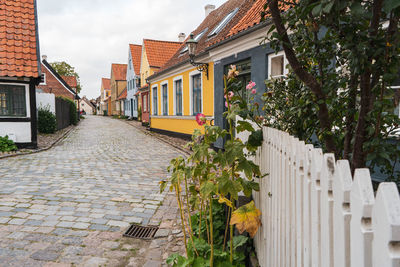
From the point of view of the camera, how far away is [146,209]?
484cm

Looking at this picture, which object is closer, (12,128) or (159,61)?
(12,128)

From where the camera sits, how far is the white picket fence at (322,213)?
0.87 metres

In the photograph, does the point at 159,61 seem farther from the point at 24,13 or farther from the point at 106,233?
the point at 106,233

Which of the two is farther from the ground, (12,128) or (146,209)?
(12,128)

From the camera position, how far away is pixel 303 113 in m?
2.66

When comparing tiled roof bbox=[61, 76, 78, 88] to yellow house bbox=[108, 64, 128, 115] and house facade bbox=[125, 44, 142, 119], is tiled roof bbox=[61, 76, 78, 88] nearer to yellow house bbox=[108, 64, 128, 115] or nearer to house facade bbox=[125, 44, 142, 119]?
yellow house bbox=[108, 64, 128, 115]

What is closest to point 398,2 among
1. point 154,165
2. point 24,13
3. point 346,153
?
point 346,153

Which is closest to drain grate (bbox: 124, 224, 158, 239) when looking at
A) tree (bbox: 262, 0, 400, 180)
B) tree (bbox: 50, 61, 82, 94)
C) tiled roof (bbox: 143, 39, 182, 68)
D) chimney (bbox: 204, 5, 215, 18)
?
tree (bbox: 262, 0, 400, 180)

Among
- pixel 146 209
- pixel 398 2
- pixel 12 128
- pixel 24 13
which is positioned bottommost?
pixel 146 209

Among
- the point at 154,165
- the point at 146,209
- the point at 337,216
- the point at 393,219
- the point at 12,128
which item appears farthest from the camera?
the point at 12,128

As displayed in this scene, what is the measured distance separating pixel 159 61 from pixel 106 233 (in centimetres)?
2366

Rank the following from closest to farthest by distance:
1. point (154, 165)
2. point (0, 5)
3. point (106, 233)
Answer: point (106, 233)
point (154, 165)
point (0, 5)

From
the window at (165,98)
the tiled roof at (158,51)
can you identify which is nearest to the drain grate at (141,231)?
the window at (165,98)

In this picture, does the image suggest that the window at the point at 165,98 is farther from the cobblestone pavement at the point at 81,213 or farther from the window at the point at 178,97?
the cobblestone pavement at the point at 81,213
